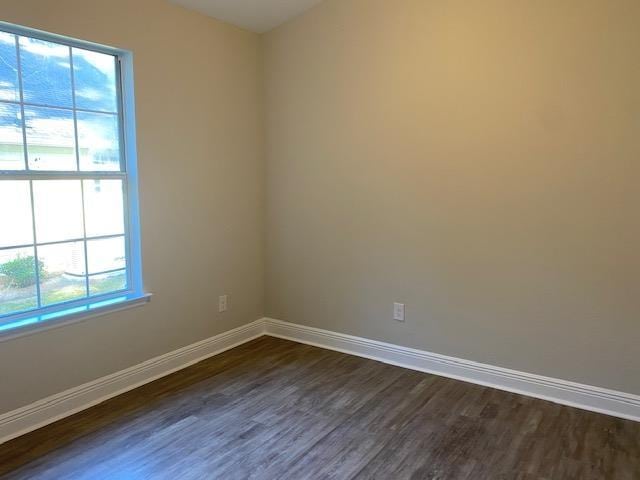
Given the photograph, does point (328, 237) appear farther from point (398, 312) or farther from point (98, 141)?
point (98, 141)

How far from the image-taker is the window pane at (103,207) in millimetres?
2773

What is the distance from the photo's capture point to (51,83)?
2.54 metres

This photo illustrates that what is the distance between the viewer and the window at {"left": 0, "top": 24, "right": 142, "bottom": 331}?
→ 2414mm

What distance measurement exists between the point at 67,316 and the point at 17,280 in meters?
0.30

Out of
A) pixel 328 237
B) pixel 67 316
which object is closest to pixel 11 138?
pixel 67 316

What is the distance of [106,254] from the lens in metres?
2.89

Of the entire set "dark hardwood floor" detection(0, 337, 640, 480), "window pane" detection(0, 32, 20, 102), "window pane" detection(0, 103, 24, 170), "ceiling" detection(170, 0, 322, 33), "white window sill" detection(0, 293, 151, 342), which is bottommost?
"dark hardwood floor" detection(0, 337, 640, 480)

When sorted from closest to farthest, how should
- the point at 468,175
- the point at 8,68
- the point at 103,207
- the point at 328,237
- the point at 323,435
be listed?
the point at 8,68 < the point at 323,435 < the point at 103,207 < the point at 468,175 < the point at 328,237

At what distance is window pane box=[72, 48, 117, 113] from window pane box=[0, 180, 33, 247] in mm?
573

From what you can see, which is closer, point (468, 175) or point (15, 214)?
point (15, 214)

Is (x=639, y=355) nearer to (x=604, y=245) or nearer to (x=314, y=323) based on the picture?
(x=604, y=245)

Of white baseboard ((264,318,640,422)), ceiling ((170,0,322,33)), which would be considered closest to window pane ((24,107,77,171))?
ceiling ((170,0,322,33))

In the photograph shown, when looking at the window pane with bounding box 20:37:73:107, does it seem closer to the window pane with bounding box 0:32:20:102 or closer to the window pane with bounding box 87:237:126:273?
the window pane with bounding box 0:32:20:102

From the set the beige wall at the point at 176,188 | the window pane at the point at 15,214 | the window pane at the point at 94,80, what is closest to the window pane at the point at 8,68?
the beige wall at the point at 176,188
